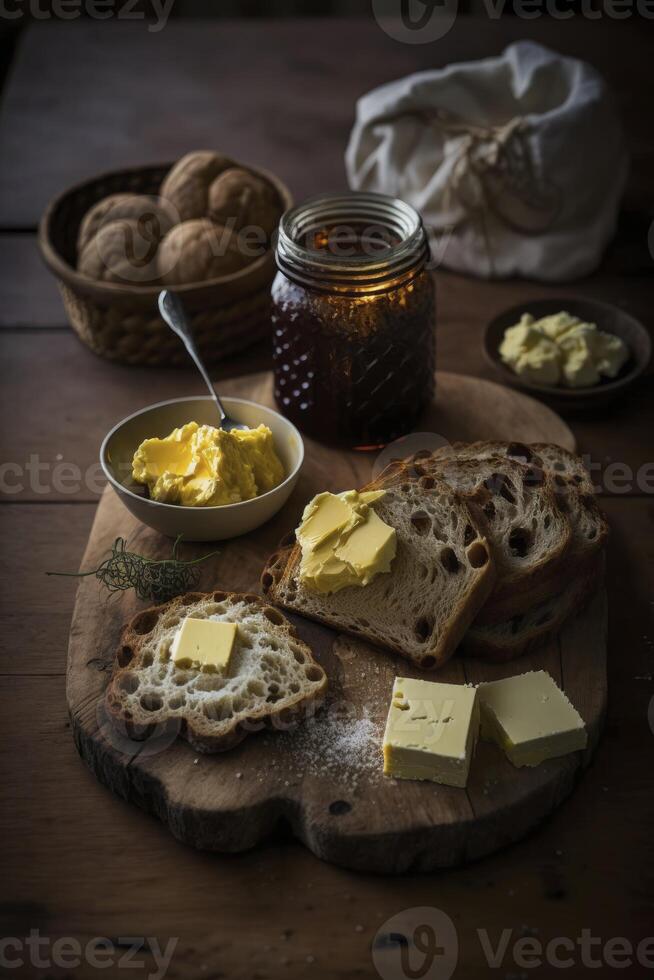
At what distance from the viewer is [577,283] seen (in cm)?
326

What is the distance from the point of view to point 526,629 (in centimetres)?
200

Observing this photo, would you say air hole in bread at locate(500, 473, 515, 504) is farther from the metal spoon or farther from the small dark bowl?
the metal spoon

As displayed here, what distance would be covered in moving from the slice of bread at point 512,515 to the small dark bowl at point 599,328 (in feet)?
1.79

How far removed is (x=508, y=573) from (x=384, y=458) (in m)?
0.60

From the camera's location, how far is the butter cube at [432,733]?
1703 millimetres

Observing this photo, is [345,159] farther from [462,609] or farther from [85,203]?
[462,609]

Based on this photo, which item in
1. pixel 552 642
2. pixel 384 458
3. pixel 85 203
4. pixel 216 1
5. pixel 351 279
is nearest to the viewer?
pixel 552 642

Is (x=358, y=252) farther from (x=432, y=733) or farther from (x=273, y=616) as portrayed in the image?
(x=432, y=733)

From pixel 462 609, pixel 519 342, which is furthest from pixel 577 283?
pixel 462 609

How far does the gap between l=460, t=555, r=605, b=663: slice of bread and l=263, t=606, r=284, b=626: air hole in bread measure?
0.35 m

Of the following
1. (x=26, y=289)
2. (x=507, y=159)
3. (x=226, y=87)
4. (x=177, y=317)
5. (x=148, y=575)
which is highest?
(x=507, y=159)

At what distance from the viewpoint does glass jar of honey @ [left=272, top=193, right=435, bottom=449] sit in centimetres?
231

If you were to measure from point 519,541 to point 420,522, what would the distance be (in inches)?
7.9

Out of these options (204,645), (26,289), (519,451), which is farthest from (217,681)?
(26,289)
